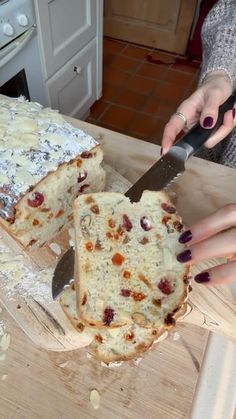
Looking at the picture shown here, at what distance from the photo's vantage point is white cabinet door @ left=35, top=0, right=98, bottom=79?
2.02 m

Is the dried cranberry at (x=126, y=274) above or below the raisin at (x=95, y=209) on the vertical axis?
below

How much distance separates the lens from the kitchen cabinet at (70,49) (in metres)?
2.08

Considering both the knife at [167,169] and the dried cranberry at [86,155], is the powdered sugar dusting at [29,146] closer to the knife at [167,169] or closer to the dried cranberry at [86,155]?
the dried cranberry at [86,155]

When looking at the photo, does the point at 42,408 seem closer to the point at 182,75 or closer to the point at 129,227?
the point at 129,227

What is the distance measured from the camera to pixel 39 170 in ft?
3.86

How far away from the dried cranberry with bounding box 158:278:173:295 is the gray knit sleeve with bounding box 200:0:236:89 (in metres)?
0.81

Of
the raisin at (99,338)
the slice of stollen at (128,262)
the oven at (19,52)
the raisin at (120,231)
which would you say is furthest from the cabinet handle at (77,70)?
the raisin at (99,338)

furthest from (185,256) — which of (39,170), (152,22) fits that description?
(152,22)

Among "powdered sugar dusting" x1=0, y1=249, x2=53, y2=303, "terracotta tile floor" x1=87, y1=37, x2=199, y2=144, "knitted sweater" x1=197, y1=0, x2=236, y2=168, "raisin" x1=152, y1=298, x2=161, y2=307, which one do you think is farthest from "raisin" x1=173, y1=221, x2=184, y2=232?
"terracotta tile floor" x1=87, y1=37, x2=199, y2=144

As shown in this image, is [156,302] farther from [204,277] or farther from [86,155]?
[86,155]

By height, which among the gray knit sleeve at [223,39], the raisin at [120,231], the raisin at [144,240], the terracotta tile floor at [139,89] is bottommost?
the terracotta tile floor at [139,89]

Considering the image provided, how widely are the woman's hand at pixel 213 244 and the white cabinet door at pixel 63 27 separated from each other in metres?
1.52

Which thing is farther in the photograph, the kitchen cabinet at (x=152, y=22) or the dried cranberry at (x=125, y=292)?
the kitchen cabinet at (x=152, y=22)

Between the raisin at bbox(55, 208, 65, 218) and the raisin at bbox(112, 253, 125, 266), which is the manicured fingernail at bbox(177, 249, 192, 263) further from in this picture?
the raisin at bbox(55, 208, 65, 218)
